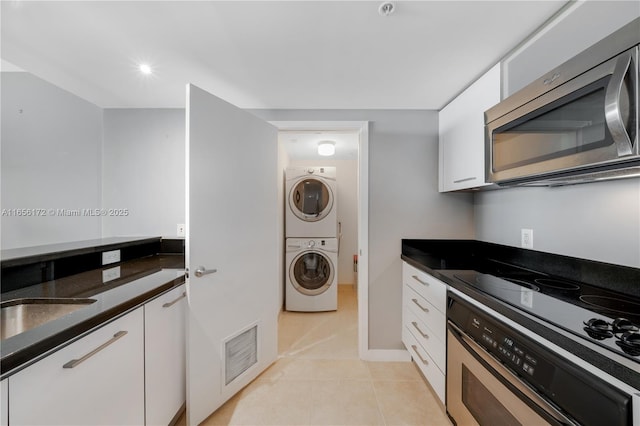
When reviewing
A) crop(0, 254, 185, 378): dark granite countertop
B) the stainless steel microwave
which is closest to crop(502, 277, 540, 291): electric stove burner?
the stainless steel microwave

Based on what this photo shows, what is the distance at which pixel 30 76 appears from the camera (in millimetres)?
1855

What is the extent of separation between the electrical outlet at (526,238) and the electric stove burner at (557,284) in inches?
12.3

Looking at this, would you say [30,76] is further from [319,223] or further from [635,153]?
[635,153]

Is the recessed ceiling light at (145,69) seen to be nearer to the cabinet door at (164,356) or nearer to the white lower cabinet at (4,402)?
the cabinet door at (164,356)

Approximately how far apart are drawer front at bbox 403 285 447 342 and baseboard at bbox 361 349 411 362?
0.41 meters

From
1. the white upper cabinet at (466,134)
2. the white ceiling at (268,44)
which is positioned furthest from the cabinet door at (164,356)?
the white upper cabinet at (466,134)

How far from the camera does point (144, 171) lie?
2.18 meters

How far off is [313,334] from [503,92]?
2484 mm

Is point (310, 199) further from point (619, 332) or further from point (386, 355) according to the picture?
point (619, 332)

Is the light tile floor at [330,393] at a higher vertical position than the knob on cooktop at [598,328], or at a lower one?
lower

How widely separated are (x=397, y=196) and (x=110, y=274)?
206cm

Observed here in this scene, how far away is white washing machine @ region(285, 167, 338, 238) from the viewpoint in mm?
3238

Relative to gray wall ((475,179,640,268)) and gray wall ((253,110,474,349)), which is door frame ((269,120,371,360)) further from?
gray wall ((475,179,640,268))

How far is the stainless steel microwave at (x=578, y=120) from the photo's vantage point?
0.72 m
